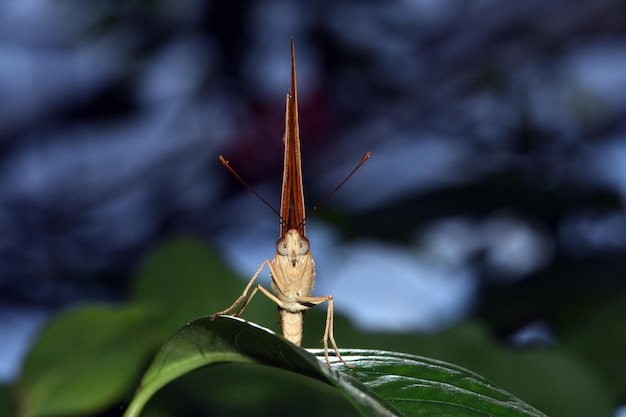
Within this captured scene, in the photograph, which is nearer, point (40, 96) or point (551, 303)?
point (551, 303)

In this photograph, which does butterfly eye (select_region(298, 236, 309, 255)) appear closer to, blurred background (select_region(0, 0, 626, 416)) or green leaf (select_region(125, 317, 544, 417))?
green leaf (select_region(125, 317, 544, 417))

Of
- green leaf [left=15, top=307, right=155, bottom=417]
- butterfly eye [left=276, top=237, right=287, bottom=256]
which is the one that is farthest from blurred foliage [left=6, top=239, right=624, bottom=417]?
butterfly eye [left=276, top=237, right=287, bottom=256]

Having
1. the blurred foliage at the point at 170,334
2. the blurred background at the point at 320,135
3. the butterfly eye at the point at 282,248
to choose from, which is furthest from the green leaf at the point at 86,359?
the blurred background at the point at 320,135

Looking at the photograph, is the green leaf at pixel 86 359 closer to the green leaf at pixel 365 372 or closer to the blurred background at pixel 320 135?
the green leaf at pixel 365 372

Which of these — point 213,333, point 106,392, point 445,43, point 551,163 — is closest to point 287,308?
point 213,333

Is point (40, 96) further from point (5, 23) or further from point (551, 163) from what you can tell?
point (551, 163)
